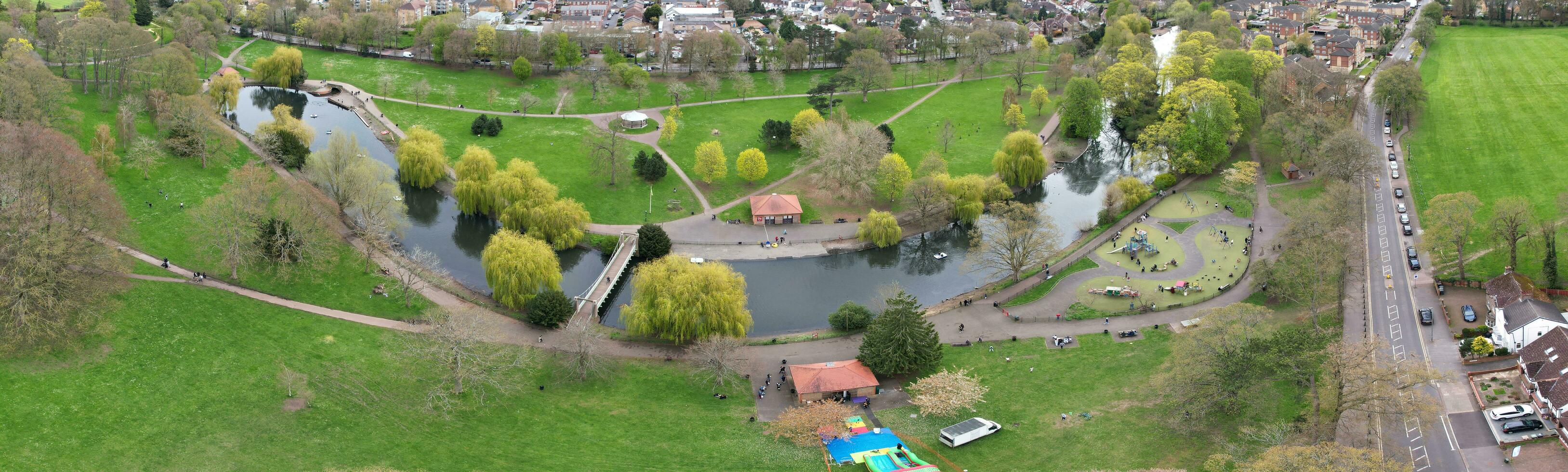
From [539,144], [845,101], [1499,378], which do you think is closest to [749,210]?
[539,144]

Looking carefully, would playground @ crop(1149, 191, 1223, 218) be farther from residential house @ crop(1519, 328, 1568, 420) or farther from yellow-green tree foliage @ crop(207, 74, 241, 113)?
yellow-green tree foliage @ crop(207, 74, 241, 113)

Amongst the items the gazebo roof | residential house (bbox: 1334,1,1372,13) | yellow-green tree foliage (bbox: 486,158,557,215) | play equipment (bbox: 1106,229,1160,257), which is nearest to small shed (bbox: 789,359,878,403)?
the gazebo roof

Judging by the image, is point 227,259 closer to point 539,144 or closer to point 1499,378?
point 539,144

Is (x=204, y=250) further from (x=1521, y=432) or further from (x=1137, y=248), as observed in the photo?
(x=1521, y=432)

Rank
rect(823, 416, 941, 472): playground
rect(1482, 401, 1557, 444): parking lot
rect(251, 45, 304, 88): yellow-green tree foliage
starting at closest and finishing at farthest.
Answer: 1. rect(1482, 401, 1557, 444): parking lot
2. rect(823, 416, 941, 472): playground
3. rect(251, 45, 304, 88): yellow-green tree foliage

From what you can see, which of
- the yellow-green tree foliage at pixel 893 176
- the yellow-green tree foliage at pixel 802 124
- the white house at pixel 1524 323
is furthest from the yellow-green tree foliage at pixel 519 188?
the white house at pixel 1524 323

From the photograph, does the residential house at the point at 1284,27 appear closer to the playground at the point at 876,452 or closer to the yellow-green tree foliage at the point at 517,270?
the yellow-green tree foliage at the point at 517,270

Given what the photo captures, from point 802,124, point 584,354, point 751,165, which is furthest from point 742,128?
point 584,354
